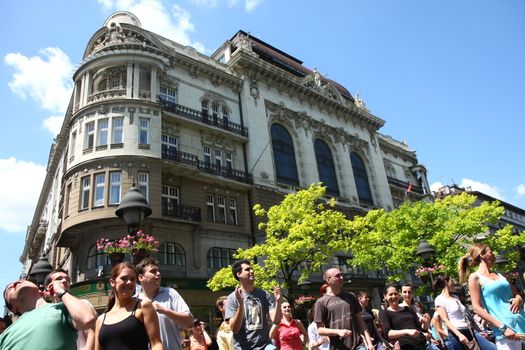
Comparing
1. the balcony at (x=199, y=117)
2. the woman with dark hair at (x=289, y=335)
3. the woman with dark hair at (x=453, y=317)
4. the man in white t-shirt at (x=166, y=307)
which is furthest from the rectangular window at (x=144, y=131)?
the woman with dark hair at (x=453, y=317)

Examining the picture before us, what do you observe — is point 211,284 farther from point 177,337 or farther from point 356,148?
point 356,148

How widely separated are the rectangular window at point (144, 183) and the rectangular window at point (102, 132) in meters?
2.87

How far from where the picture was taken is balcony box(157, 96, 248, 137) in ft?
82.5

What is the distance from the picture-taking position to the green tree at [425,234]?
83.6 feet

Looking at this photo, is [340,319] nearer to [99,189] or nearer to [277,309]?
[277,309]

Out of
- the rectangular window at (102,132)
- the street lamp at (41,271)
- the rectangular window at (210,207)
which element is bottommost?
→ the street lamp at (41,271)

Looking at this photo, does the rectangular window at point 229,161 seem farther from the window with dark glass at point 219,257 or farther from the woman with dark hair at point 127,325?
the woman with dark hair at point 127,325

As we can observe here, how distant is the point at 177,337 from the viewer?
438cm

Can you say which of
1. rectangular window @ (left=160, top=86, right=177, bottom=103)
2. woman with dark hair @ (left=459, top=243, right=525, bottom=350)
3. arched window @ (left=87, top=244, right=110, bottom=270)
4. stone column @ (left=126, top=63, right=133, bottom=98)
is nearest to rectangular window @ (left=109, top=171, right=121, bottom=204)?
arched window @ (left=87, top=244, right=110, bottom=270)

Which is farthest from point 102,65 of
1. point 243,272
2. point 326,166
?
point 243,272

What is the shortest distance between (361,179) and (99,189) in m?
24.7

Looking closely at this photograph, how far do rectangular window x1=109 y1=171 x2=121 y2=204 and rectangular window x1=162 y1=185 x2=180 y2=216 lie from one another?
2721 millimetres


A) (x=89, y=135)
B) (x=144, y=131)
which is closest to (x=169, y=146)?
(x=144, y=131)

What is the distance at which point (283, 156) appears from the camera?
3088 cm
